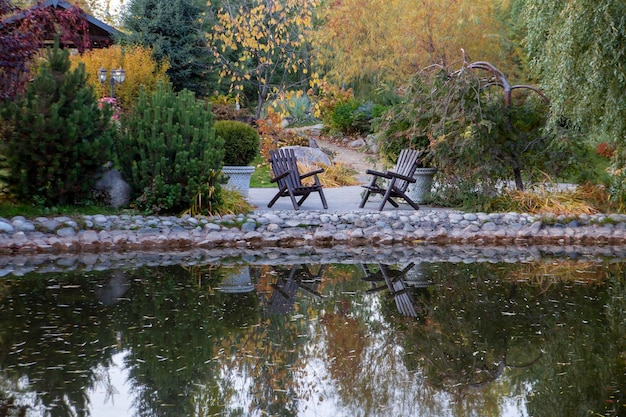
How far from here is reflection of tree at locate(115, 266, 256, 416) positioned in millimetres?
4641

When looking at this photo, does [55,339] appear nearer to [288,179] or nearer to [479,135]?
[288,179]

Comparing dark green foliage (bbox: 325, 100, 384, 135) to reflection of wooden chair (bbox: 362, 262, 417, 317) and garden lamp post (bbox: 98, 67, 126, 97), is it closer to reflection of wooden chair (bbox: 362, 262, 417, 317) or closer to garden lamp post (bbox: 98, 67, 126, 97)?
garden lamp post (bbox: 98, 67, 126, 97)

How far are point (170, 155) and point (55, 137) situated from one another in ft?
4.85

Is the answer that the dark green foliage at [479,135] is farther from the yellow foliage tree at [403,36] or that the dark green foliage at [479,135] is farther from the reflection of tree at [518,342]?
the yellow foliage tree at [403,36]

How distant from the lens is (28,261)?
880 cm

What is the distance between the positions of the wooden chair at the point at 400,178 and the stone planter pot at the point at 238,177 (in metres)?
1.74

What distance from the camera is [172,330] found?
6.07 meters

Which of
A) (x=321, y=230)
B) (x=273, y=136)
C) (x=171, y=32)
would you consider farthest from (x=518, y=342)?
(x=171, y=32)

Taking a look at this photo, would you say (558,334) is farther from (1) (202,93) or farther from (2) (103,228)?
(1) (202,93)

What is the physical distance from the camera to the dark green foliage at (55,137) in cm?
947

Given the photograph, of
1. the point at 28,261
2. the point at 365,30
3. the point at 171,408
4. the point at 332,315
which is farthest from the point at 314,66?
the point at 171,408

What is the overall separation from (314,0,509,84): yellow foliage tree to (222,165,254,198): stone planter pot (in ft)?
31.2

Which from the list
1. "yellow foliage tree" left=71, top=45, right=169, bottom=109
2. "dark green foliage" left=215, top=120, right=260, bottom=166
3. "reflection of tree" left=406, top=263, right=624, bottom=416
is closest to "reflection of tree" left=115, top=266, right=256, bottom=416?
"reflection of tree" left=406, top=263, right=624, bottom=416

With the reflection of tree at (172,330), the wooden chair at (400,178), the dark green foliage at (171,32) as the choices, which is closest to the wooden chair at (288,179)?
the wooden chair at (400,178)
